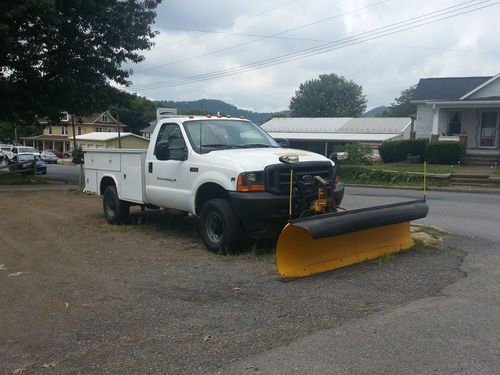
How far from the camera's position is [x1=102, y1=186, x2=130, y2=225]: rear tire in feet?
34.8

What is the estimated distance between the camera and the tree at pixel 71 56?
73.2 ft

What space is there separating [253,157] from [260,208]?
0.87m

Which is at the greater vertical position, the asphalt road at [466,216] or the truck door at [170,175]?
the truck door at [170,175]

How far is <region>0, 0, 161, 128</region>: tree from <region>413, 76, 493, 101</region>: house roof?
53.3 feet

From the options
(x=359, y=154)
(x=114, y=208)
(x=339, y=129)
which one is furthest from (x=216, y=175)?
(x=339, y=129)

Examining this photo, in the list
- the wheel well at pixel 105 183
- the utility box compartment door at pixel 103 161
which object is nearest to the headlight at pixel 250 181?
the utility box compartment door at pixel 103 161

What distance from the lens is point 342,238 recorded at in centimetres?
691

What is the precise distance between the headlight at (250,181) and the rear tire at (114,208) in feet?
13.1

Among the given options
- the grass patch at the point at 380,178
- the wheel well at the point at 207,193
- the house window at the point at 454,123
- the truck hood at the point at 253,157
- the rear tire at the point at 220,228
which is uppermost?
the house window at the point at 454,123

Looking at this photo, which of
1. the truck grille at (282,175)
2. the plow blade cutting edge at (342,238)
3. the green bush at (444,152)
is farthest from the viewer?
the green bush at (444,152)

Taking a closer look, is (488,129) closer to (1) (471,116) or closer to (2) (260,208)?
(1) (471,116)

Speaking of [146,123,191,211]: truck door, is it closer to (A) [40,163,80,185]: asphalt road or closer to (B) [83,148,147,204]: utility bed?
(B) [83,148,147,204]: utility bed

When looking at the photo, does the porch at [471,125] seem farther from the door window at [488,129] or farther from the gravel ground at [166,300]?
the gravel ground at [166,300]

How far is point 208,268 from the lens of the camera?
23.1ft
